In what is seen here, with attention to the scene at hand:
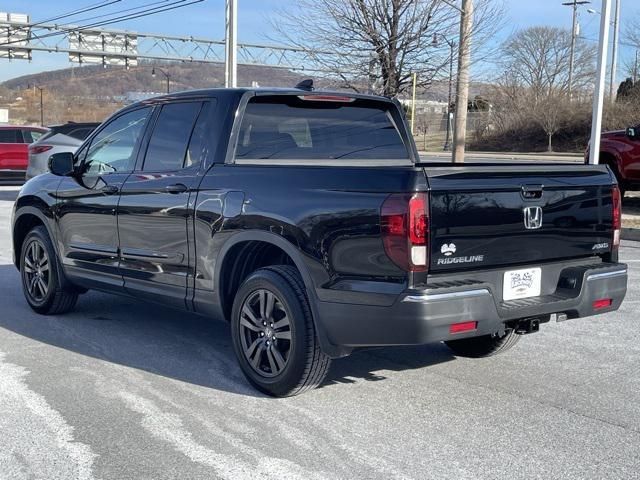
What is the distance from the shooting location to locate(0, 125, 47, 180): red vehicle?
22750mm

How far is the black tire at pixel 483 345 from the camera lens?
5773 mm

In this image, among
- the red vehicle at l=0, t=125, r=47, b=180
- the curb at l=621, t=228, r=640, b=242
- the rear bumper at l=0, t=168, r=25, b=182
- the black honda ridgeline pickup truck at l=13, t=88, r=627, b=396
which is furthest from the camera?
the rear bumper at l=0, t=168, r=25, b=182

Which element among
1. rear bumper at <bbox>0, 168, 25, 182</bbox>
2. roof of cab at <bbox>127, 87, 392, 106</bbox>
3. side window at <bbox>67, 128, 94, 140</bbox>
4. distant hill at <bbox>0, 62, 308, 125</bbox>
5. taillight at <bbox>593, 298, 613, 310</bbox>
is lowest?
rear bumper at <bbox>0, 168, 25, 182</bbox>

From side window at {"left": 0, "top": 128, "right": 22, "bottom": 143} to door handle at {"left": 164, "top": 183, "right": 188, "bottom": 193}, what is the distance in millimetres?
18951

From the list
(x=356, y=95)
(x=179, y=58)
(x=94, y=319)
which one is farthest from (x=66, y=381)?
(x=179, y=58)

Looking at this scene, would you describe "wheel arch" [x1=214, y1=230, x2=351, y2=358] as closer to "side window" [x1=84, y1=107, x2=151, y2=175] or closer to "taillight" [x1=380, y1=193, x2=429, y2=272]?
"taillight" [x1=380, y1=193, x2=429, y2=272]

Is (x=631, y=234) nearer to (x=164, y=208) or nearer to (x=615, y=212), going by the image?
(x=615, y=212)

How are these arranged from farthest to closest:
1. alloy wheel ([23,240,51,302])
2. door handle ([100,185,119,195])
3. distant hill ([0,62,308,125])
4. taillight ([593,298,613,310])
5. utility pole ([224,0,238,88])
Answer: distant hill ([0,62,308,125]), utility pole ([224,0,238,88]), alloy wheel ([23,240,51,302]), door handle ([100,185,119,195]), taillight ([593,298,613,310])

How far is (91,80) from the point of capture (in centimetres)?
10194

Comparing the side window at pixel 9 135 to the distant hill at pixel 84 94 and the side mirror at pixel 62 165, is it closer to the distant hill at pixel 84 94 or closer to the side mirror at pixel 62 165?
the side mirror at pixel 62 165

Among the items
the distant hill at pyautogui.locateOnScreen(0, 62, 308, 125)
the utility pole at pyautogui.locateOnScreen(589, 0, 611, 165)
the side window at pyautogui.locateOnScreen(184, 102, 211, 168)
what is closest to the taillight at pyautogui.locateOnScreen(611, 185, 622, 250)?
the side window at pyautogui.locateOnScreen(184, 102, 211, 168)

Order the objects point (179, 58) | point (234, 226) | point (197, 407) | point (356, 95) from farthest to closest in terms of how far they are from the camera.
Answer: point (179, 58)
point (356, 95)
point (234, 226)
point (197, 407)

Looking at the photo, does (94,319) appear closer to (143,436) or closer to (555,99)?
(143,436)

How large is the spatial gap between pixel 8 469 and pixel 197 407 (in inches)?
45.6
